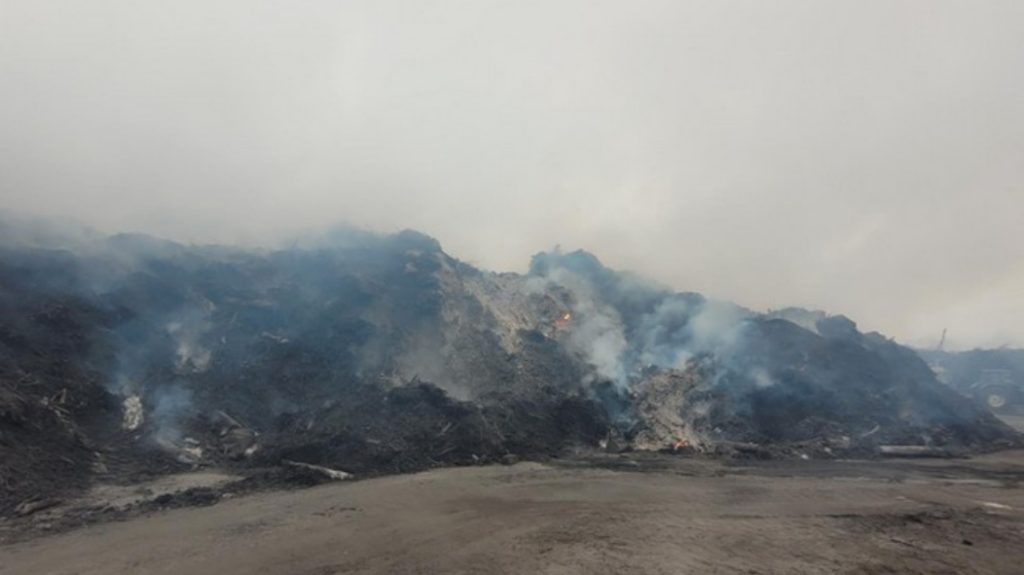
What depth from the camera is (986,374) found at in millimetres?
103000

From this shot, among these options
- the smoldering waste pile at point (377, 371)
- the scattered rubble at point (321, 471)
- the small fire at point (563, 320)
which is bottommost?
the scattered rubble at point (321, 471)

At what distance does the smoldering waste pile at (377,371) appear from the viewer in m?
25.7

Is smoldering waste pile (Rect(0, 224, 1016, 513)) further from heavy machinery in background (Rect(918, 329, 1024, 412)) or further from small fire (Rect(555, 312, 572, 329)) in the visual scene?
heavy machinery in background (Rect(918, 329, 1024, 412))

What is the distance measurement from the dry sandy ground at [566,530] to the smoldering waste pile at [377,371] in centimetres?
488

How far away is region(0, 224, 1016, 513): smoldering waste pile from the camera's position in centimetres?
2570

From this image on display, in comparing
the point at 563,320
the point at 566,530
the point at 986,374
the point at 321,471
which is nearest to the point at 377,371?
the point at 321,471

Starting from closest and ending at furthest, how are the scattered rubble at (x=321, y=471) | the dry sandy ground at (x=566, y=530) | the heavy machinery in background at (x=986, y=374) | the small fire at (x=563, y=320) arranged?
1. the dry sandy ground at (x=566, y=530)
2. the scattered rubble at (x=321, y=471)
3. the small fire at (x=563, y=320)
4. the heavy machinery in background at (x=986, y=374)

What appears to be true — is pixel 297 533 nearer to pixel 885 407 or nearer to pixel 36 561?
pixel 36 561

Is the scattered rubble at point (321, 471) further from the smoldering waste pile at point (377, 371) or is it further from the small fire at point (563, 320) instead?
the small fire at point (563, 320)

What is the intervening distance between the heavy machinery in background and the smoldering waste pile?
172ft

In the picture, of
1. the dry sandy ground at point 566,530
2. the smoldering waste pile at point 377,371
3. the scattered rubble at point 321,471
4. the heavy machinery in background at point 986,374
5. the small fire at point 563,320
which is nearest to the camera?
the dry sandy ground at point 566,530

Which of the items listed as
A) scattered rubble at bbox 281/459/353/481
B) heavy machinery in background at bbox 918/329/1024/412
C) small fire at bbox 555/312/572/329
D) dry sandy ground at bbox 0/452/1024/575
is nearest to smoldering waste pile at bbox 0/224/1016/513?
small fire at bbox 555/312/572/329

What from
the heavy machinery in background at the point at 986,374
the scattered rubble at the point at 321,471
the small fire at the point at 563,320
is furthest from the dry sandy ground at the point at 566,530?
the heavy machinery in background at the point at 986,374

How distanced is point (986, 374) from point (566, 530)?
122 meters
